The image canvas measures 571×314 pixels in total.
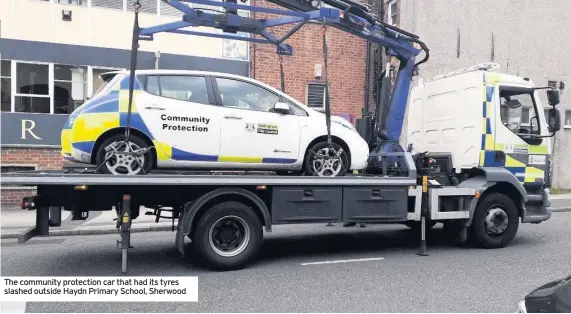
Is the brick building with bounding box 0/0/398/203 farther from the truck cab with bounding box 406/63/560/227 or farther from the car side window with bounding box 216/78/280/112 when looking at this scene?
the car side window with bounding box 216/78/280/112

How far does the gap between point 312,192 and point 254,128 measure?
3.74ft

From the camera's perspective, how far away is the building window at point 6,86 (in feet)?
40.9

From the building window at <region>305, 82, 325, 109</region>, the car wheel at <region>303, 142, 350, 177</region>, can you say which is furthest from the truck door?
the building window at <region>305, 82, 325, 109</region>

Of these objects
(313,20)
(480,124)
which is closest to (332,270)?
(480,124)

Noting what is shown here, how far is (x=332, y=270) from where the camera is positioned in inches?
242

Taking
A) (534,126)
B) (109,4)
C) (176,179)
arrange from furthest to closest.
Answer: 1. (109,4)
2. (534,126)
3. (176,179)

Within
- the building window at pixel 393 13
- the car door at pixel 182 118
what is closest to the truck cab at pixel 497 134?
the car door at pixel 182 118

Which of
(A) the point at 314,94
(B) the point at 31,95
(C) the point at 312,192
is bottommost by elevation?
(C) the point at 312,192

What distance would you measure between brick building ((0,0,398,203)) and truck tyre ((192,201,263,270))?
7753mm

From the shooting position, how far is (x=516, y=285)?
5.52 metres

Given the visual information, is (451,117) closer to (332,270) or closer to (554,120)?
(554,120)

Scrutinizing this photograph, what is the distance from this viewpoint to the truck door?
755cm

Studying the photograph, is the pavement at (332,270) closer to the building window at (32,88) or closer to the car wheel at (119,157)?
the car wheel at (119,157)

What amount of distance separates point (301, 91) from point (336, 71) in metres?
1.38
